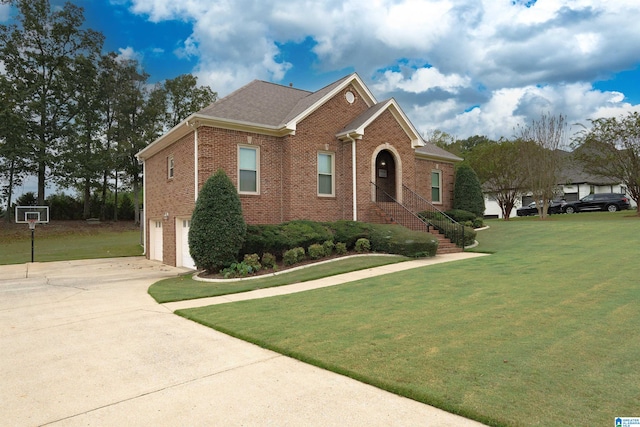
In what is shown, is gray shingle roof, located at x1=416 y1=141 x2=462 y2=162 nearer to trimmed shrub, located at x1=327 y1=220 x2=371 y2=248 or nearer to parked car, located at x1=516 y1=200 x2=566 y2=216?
trimmed shrub, located at x1=327 y1=220 x2=371 y2=248

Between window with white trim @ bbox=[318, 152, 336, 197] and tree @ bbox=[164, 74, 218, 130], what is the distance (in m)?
28.4

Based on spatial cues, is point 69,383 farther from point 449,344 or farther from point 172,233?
point 172,233

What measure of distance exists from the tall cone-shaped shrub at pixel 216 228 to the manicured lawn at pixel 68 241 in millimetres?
11368

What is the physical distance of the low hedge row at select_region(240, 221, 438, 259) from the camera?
12203 millimetres

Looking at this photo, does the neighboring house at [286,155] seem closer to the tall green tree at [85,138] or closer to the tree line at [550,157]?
the tree line at [550,157]

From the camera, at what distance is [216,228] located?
1145cm

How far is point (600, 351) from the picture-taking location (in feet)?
14.0

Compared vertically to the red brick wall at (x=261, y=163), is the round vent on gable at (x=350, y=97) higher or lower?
higher

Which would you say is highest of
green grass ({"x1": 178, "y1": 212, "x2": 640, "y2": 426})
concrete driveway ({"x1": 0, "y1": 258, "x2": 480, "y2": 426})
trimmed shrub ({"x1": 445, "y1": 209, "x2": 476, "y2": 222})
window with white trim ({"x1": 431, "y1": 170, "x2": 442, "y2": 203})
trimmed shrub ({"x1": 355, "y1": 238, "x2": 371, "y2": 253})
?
window with white trim ({"x1": 431, "y1": 170, "x2": 442, "y2": 203})

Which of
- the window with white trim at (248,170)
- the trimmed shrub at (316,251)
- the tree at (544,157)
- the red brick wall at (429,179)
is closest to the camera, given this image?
the trimmed shrub at (316,251)

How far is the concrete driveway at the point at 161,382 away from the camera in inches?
128

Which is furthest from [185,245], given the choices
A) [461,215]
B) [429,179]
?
[461,215]

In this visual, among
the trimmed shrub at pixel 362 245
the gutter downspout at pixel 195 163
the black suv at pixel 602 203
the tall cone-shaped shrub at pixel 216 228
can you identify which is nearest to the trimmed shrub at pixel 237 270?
the tall cone-shaped shrub at pixel 216 228

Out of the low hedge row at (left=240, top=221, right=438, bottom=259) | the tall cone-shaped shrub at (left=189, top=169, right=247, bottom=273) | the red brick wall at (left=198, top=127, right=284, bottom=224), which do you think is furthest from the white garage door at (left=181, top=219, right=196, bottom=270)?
the low hedge row at (left=240, top=221, right=438, bottom=259)
